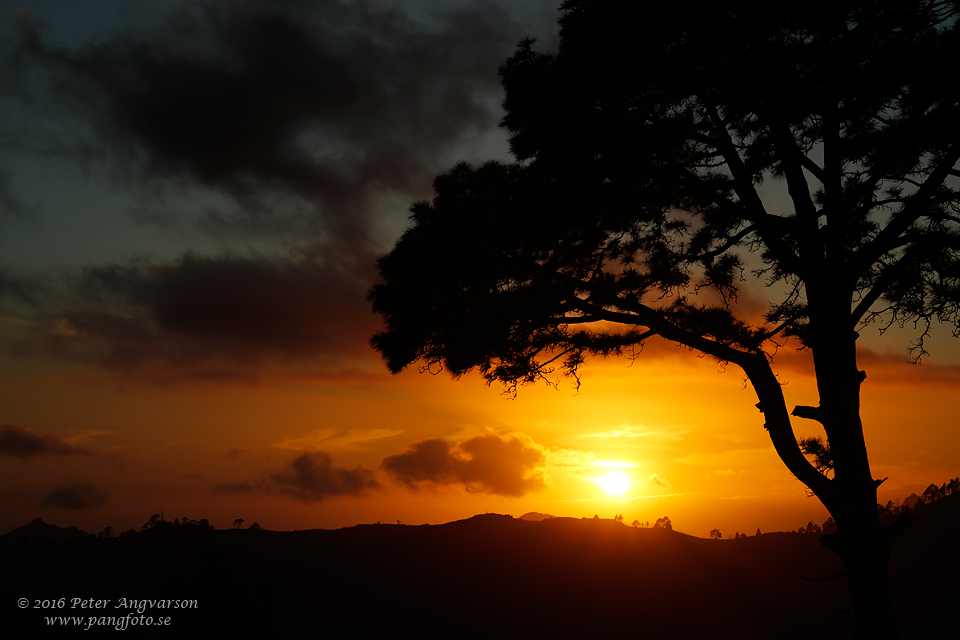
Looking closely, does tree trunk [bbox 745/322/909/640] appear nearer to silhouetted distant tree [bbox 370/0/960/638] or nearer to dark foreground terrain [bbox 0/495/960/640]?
silhouetted distant tree [bbox 370/0/960/638]

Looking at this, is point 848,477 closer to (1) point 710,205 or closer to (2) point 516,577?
(1) point 710,205

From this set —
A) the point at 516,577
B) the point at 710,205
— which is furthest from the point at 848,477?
the point at 516,577

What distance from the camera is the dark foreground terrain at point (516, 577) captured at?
36.3 m

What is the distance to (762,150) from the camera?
8398 mm

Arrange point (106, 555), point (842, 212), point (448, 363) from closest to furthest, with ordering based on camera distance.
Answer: point (842, 212) → point (448, 363) → point (106, 555)

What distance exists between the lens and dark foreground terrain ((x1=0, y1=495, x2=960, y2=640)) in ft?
119

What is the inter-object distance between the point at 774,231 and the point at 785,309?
4.01 feet

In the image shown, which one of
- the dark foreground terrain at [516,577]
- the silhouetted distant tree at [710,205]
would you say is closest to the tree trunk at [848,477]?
the silhouetted distant tree at [710,205]

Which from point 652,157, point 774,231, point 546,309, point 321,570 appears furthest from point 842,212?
point 321,570

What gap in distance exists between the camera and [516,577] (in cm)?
4253

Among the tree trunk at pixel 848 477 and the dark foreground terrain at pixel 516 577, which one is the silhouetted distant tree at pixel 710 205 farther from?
the dark foreground terrain at pixel 516 577

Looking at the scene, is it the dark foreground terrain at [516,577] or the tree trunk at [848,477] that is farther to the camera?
the dark foreground terrain at [516,577]

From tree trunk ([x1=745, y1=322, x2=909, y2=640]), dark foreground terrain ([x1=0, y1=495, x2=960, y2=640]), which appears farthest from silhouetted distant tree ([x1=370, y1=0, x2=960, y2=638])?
dark foreground terrain ([x1=0, y1=495, x2=960, y2=640])

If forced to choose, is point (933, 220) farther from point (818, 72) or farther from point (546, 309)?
point (546, 309)
